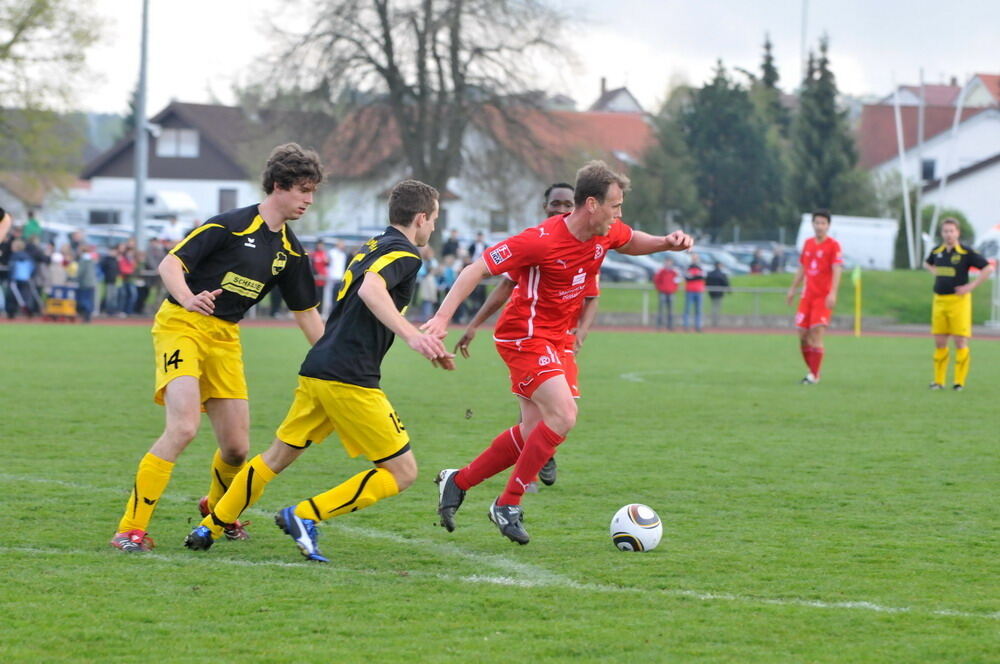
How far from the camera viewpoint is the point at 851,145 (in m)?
60.9

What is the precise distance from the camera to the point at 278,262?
6.50 metres

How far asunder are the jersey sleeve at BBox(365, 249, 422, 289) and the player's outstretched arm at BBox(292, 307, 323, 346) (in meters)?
0.72

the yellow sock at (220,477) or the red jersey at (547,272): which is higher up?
the red jersey at (547,272)

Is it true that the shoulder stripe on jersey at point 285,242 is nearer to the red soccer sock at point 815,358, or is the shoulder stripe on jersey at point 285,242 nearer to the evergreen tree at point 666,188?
the red soccer sock at point 815,358

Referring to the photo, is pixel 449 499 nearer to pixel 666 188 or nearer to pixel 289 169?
pixel 289 169

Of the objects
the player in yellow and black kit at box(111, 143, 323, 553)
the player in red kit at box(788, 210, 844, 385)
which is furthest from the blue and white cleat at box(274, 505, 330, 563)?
the player in red kit at box(788, 210, 844, 385)

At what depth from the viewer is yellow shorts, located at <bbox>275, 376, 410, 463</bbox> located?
588 centimetres

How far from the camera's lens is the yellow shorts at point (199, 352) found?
625 centimetres

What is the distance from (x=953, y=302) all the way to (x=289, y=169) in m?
11.8

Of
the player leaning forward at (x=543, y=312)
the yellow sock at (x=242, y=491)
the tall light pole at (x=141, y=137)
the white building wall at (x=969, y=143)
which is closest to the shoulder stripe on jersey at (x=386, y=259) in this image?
the player leaning forward at (x=543, y=312)

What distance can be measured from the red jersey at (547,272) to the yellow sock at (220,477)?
1.55 meters

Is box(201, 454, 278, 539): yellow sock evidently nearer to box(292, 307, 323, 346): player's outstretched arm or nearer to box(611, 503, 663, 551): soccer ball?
box(292, 307, 323, 346): player's outstretched arm

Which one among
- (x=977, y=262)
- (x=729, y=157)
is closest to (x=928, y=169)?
(x=729, y=157)

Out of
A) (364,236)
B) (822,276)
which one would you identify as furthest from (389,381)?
(364,236)
